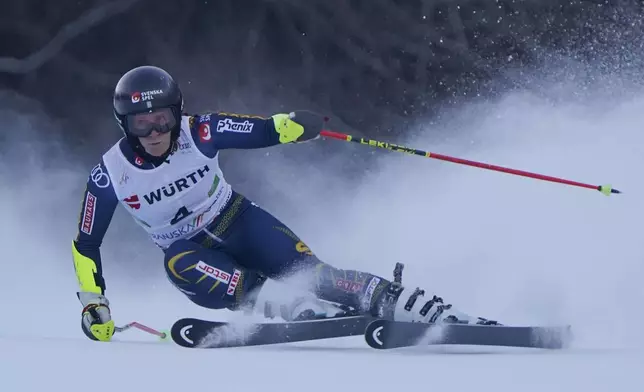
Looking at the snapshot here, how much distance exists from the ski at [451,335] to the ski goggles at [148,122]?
944 mm

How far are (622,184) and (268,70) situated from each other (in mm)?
2521

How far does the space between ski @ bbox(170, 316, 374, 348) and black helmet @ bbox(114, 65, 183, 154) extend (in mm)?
615

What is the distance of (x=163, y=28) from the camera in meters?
6.32

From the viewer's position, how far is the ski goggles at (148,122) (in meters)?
3.21

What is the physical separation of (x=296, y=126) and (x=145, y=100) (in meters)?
0.51

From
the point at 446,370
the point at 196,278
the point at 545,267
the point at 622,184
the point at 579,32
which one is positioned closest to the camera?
the point at 446,370

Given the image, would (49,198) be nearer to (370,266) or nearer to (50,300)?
(50,300)

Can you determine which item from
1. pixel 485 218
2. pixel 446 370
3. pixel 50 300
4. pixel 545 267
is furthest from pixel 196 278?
pixel 50 300

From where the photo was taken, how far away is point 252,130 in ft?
11.0

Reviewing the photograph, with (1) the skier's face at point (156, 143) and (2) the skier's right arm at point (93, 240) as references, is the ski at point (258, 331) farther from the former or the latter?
(1) the skier's face at point (156, 143)

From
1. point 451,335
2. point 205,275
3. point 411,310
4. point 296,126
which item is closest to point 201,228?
point 205,275

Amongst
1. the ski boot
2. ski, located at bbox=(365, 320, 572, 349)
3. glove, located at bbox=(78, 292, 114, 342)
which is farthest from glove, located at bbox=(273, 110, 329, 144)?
glove, located at bbox=(78, 292, 114, 342)

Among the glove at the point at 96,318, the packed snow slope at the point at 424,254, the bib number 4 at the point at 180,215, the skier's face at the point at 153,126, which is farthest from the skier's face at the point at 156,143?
the packed snow slope at the point at 424,254

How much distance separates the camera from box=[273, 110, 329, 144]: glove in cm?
330
